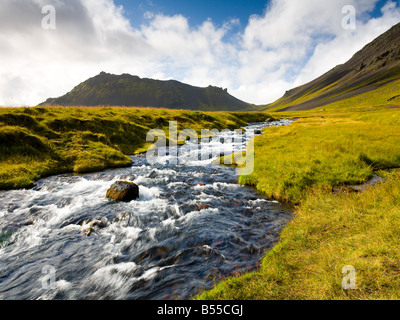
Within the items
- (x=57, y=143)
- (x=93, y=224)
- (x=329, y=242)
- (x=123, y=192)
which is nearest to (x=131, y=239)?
(x=93, y=224)

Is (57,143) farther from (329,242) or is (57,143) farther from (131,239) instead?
(329,242)

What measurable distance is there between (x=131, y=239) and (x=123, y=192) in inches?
204

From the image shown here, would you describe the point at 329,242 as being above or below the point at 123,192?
below

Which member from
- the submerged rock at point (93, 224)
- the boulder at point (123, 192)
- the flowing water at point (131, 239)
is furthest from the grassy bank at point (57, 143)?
the submerged rock at point (93, 224)

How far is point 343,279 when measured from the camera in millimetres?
5371

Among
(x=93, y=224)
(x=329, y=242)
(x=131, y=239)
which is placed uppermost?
(x=329, y=242)

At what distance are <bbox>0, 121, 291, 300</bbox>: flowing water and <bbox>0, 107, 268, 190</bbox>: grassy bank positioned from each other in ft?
12.2

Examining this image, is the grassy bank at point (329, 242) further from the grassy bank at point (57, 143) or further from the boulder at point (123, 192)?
the grassy bank at point (57, 143)

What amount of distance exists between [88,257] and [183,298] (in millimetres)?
5050

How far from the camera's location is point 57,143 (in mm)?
23547

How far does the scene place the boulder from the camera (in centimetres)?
1430

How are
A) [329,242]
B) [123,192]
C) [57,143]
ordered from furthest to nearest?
[57,143] < [123,192] < [329,242]
